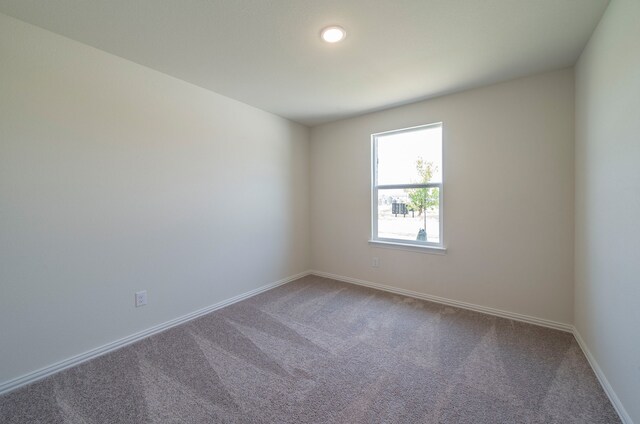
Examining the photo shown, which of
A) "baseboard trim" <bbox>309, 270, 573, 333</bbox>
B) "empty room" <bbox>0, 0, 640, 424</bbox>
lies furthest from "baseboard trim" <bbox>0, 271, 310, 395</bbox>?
"baseboard trim" <bbox>309, 270, 573, 333</bbox>

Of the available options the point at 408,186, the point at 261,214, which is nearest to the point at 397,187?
the point at 408,186

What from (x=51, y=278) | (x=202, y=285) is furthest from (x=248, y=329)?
(x=51, y=278)

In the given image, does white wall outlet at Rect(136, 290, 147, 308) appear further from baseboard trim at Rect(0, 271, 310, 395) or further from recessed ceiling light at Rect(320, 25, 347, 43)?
recessed ceiling light at Rect(320, 25, 347, 43)

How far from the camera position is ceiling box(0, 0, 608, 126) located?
5.17 ft

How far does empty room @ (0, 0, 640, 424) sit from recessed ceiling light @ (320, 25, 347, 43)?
18mm

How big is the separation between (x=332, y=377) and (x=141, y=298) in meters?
1.77

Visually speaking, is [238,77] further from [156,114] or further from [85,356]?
[85,356]

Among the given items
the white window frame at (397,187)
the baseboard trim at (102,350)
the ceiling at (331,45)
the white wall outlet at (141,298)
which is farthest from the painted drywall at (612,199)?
the white wall outlet at (141,298)

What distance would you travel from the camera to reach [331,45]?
76.9 inches

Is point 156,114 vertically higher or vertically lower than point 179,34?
lower

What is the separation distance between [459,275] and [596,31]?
7.40 ft

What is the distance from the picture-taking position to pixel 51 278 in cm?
182

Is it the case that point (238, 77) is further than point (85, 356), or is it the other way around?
point (238, 77)

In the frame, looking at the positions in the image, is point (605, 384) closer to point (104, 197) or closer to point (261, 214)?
point (261, 214)
